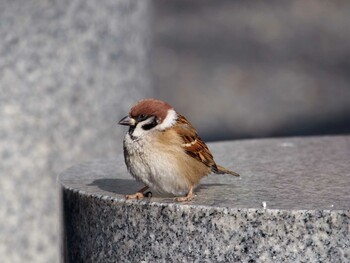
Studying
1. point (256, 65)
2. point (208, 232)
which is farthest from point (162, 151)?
point (256, 65)

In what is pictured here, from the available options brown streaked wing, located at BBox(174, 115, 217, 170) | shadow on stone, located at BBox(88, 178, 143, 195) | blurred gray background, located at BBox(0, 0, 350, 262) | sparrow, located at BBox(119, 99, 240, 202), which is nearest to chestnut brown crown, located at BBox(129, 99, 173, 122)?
sparrow, located at BBox(119, 99, 240, 202)

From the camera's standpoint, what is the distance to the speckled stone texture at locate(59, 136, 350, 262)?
12.4 ft

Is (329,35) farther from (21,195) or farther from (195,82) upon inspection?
(21,195)

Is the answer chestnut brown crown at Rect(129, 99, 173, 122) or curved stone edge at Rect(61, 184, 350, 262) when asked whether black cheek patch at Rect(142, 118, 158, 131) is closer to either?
chestnut brown crown at Rect(129, 99, 173, 122)

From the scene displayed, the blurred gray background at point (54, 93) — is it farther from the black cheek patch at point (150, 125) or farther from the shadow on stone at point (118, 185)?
the black cheek patch at point (150, 125)

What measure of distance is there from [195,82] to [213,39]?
2.99ft

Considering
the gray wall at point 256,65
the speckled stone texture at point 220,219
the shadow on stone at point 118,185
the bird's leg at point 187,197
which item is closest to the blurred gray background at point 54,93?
the speckled stone texture at point 220,219

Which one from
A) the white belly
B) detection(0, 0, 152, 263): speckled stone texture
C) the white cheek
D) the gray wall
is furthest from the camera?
the gray wall

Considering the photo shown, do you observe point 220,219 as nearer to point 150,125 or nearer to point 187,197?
point 187,197

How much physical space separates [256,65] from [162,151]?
9272mm

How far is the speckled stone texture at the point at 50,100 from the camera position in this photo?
6023 mm

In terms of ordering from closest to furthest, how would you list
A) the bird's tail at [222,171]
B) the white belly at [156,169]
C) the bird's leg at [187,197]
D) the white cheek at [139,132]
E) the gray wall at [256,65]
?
the bird's leg at [187,197], the white belly at [156,169], the white cheek at [139,132], the bird's tail at [222,171], the gray wall at [256,65]

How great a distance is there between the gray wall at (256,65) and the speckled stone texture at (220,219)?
7.21 metres

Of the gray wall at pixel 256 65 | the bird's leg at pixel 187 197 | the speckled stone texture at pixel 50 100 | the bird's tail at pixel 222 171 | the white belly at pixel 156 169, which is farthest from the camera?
the gray wall at pixel 256 65
